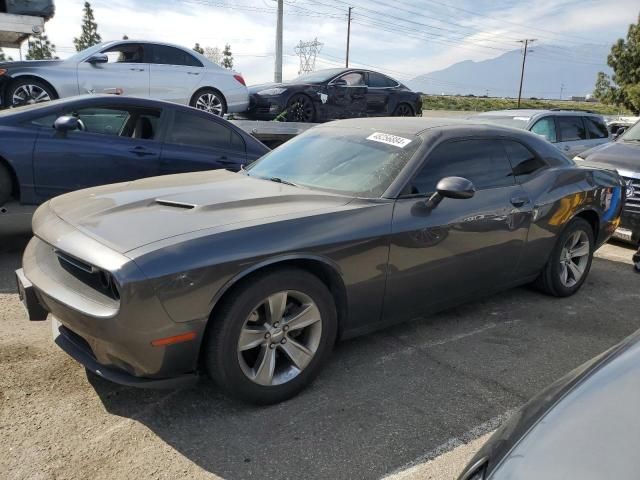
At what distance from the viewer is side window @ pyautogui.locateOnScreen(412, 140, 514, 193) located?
11.6 ft

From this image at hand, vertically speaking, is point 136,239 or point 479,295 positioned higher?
point 136,239

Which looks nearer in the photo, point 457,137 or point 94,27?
point 457,137

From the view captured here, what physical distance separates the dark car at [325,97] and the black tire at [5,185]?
5938mm

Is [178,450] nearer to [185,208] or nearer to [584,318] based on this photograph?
[185,208]

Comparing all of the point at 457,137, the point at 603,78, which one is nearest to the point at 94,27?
the point at 603,78

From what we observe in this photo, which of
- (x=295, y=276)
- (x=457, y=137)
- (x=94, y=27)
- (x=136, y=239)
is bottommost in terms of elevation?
(x=295, y=276)

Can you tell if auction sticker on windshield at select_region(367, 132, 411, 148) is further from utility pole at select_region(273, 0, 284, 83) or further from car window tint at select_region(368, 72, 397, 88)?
utility pole at select_region(273, 0, 284, 83)

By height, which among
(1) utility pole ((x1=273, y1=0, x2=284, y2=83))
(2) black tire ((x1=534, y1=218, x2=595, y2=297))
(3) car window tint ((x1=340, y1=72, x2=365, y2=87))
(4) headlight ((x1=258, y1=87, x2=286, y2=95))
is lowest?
(2) black tire ((x1=534, y1=218, x2=595, y2=297))

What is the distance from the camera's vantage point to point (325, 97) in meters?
10.5

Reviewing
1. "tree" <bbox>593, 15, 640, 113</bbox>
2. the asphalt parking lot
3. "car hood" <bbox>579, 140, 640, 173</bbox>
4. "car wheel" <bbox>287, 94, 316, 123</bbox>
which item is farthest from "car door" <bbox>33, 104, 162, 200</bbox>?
"tree" <bbox>593, 15, 640, 113</bbox>

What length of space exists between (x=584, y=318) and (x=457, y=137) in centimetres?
188

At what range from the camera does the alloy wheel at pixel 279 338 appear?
9.07 ft

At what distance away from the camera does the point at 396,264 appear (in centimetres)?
327

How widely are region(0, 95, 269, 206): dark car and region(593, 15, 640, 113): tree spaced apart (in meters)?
34.8
